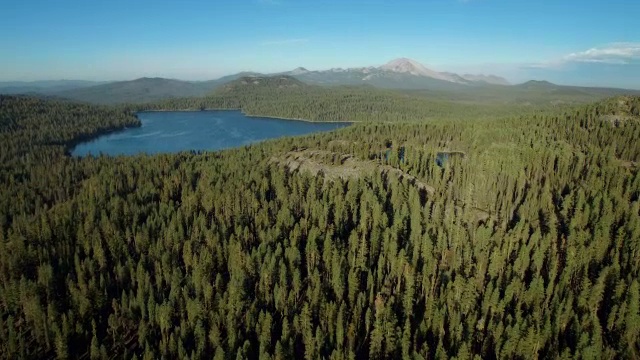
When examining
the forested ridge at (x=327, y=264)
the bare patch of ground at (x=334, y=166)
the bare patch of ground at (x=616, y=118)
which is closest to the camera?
the forested ridge at (x=327, y=264)

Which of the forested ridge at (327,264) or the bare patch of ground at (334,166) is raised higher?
the bare patch of ground at (334,166)

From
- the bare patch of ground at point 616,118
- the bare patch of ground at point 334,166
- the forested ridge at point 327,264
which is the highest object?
the bare patch of ground at point 616,118

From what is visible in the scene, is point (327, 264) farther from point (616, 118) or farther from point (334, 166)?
point (616, 118)

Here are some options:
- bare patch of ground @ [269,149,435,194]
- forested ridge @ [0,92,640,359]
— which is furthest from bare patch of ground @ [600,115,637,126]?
bare patch of ground @ [269,149,435,194]

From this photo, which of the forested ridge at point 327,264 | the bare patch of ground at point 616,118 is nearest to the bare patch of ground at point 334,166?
the forested ridge at point 327,264

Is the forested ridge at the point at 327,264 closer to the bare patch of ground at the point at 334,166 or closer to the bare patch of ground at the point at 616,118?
the bare patch of ground at the point at 334,166

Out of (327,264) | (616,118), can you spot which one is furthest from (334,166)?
(616,118)

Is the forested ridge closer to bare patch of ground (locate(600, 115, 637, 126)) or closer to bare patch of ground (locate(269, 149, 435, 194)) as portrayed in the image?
bare patch of ground (locate(269, 149, 435, 194))

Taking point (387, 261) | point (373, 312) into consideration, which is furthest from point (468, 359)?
point (387, 261)

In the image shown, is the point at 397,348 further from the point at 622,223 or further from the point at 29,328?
the point at 622,223
